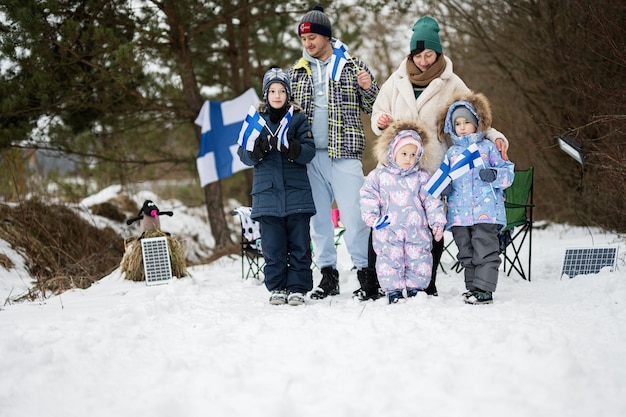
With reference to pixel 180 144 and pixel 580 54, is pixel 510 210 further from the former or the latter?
pixel 180 144

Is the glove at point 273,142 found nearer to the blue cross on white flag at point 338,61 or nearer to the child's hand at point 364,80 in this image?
the blue cross on white flag at point 338,61

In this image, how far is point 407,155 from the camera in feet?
12.3

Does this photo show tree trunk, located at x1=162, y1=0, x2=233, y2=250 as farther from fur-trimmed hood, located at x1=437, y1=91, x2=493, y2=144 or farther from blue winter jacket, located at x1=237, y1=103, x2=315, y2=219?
fur-trimmed hood, located at x1=437, y1=91, x2=493, y2=144

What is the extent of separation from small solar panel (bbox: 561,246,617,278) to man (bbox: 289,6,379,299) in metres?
1.68

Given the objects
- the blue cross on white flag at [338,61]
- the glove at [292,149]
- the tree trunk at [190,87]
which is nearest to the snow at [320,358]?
the glove at [292,149]

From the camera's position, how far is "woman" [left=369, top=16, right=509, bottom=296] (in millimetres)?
3840

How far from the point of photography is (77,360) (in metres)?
2.56

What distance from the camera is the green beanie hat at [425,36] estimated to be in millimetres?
3799

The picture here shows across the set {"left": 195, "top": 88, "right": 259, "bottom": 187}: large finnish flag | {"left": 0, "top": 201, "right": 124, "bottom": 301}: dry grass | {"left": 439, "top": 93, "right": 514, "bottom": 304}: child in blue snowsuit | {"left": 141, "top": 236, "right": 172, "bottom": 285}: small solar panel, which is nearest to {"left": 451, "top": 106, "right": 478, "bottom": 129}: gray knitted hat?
{"left": 439, "top": 93, "right": 514, "bottom": 304}: child in blue snowsuit

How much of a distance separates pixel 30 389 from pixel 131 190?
27.0 feet

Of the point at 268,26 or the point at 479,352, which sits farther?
the point at 268,26

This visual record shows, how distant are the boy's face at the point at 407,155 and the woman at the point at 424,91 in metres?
0.18

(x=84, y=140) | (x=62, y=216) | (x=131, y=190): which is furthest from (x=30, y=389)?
(x=131, y=190)

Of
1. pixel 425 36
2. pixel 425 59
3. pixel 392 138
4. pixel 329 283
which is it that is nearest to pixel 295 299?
pixel 329 283
